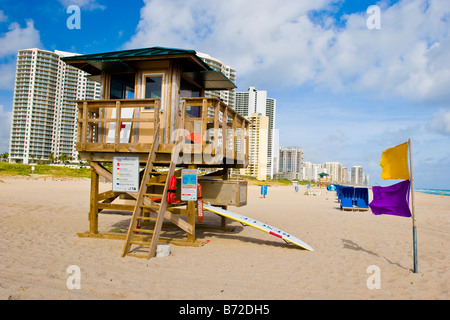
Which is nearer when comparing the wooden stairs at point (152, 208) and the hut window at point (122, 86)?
the wooden stairs at point (152, 208)

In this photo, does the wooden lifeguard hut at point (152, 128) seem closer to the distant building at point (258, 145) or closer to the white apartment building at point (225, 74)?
the white apartment building at point (225, 74)

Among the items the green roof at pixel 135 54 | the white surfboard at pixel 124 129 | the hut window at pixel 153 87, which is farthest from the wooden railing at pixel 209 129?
the white surfboard at pixel 124 129

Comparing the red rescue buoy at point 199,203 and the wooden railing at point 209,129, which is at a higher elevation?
the wooden railing at point 209,129

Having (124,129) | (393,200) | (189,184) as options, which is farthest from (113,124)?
(393,200)

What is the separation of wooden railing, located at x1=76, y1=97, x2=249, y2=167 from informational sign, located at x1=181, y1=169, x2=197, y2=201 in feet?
1.30

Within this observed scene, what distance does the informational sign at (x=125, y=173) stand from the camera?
8039 millimetres

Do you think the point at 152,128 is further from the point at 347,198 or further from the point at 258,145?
the point at 258,145

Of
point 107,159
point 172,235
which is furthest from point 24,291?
point 172,235

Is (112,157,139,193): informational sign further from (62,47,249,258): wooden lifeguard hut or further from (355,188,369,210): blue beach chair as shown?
(355,188,369,210): blue beach chair

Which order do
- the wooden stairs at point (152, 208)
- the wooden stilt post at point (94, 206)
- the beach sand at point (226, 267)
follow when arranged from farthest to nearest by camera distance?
the wooden stilt post at point (94, 206) → the wooden stairs at point (152, 208) → the beach sand at point (226, 267)

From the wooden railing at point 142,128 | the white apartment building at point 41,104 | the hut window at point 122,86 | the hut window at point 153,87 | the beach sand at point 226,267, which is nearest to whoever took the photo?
the beach sand at point 226,267

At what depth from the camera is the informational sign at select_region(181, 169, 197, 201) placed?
768 cm

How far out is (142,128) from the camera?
28.1ft

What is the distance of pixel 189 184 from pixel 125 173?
1738 millimetres
